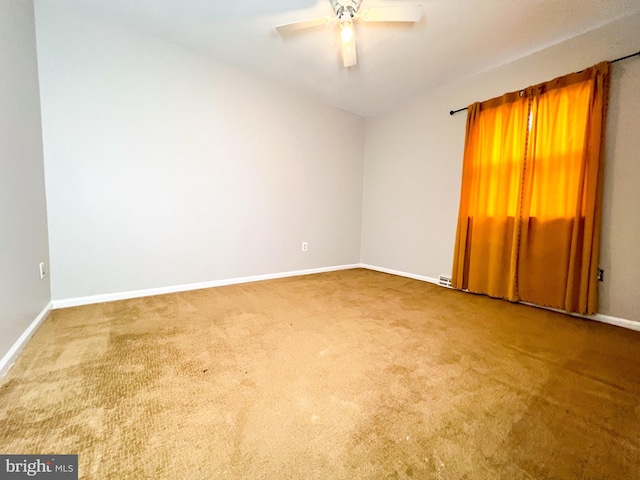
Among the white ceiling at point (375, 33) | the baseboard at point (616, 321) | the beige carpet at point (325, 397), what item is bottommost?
the beige carpet at point (325, 397)

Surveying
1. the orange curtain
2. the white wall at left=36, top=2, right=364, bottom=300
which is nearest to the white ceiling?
the white wall at left=36, top=2, right=364, bottom=300

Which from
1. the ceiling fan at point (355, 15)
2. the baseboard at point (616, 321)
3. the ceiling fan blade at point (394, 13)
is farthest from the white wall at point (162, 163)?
the baseboard at point (616, 321)

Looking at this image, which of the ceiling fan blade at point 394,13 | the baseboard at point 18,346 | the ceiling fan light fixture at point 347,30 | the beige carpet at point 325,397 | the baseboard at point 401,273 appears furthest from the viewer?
the baseboard at point 401,273

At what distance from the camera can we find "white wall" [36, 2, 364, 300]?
199cm

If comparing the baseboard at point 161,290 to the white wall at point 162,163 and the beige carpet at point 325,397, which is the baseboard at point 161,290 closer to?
the white wall at point 162,163

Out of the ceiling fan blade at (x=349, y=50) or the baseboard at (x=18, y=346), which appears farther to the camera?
the ceiling fan blade at (x=349, y=50)

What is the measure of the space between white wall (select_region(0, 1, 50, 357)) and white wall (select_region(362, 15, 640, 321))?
352 cm

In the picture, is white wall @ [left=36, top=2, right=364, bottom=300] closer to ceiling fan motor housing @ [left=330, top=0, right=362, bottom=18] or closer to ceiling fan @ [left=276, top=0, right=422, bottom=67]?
ceiling fan @ [left=276, top=0, right=422, bottom=67]

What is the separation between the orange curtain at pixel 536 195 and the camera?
1.96 metres

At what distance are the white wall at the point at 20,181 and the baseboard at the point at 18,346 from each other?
3cm

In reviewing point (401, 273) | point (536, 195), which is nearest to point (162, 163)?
point (401, 273)

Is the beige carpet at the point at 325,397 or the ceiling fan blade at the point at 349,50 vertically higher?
the ceiling fan blade at the point at 349,50

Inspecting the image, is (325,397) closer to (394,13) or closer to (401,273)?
(394,13)

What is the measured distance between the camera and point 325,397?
3.51 feet
